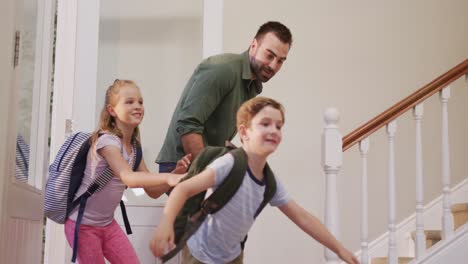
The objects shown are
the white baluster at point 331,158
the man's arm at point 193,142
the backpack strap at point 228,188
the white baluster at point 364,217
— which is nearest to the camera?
the backpack strap at point 228,188

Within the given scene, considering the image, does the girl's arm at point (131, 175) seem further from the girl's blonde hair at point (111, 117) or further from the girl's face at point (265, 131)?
the girl's face at point (265, 131)

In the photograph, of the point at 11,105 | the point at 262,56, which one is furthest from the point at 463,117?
the point at 11,105

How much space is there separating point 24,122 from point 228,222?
73cm

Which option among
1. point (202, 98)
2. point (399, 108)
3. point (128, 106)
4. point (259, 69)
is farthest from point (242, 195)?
point (399, 108)

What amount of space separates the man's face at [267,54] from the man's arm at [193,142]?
347 mm

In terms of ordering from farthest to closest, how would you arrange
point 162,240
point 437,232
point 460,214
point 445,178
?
point 460,214 → point 437,232 → point 445,178 → point 162,240

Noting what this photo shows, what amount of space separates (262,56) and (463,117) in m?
2.40

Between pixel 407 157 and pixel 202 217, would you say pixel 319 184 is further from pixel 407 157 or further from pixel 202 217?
pixel 202 217

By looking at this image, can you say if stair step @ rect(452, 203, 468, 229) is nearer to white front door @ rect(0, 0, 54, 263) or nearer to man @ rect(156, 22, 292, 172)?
man @ rect(156, 22, 292, 172)

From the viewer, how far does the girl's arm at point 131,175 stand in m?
1.99

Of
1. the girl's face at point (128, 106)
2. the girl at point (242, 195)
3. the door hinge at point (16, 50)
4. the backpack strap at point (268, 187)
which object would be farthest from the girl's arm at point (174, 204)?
the girl's face at point (128, 106)

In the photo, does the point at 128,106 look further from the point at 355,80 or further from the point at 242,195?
the point at 355,80

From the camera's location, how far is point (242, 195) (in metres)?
1.97

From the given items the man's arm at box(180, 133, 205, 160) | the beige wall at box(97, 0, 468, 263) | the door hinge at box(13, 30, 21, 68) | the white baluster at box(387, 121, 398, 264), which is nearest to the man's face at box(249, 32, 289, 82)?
the man's arm at box(180, 133, 205, 160)
